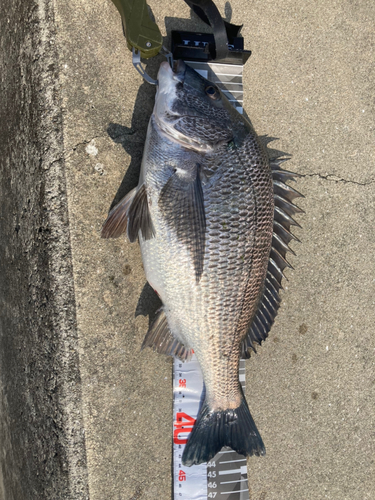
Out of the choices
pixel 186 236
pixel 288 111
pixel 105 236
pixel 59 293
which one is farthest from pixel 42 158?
pixel 288 111

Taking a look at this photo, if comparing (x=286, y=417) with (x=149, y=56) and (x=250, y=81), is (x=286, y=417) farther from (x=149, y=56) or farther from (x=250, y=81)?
(x=149, y=56)

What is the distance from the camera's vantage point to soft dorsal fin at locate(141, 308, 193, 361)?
1942mm

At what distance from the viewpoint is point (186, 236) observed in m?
1.68

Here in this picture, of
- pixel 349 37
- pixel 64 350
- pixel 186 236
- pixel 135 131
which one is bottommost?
pixel 64 350

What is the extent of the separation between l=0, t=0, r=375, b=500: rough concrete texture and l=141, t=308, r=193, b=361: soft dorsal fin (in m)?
0.16

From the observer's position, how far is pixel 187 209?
66.0 inches

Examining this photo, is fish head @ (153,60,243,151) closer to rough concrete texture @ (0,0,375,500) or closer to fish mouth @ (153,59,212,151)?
fish mouth @ (153,59,212,151)

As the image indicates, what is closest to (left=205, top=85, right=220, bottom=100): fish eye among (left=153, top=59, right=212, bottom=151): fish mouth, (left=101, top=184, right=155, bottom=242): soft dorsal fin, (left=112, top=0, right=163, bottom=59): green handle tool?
(left=153, top=59, right=212, bottom=151): fish mouth

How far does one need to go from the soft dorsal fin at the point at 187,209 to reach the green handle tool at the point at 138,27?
0.79 metres

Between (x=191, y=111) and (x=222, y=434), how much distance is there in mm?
1835

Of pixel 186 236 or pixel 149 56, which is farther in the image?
pixel 149 56

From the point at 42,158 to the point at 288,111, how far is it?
5.72 feet

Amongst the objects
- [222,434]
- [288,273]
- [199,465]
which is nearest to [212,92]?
[288,273]

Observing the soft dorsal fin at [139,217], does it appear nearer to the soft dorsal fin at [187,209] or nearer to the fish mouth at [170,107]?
the soft dorsal fin at [187,209]
